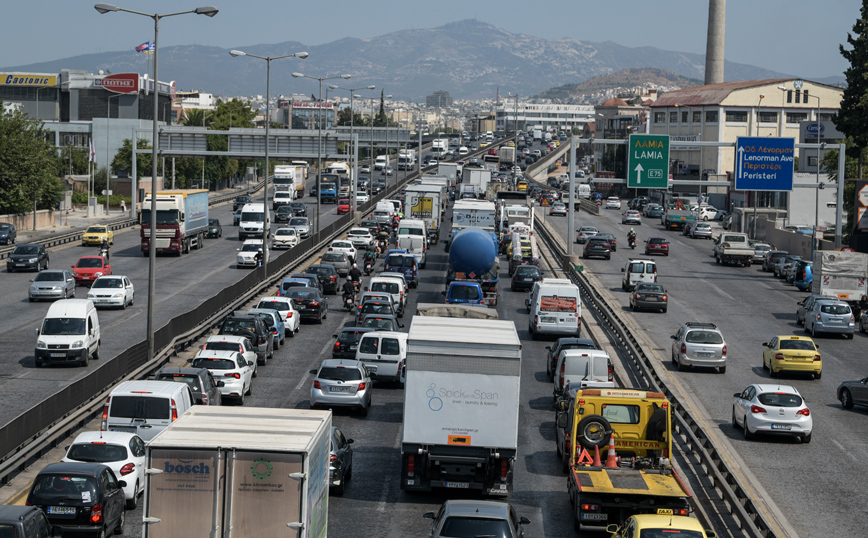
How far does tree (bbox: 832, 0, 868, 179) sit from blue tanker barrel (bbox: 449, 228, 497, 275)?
3532 cm

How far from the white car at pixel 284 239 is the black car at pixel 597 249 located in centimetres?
1844

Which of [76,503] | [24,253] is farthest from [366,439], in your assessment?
[24,253]

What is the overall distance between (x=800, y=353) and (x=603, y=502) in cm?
2013

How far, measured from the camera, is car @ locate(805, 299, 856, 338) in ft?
149

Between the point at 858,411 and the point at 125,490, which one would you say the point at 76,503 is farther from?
the point at 858,411

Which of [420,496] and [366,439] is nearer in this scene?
[420,496]

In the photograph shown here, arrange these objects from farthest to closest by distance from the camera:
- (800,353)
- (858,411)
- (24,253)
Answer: (24,253) < (800,353) < (858,411)

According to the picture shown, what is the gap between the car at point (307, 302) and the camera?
44.3 meters

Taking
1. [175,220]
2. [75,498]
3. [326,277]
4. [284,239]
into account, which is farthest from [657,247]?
[75,498]

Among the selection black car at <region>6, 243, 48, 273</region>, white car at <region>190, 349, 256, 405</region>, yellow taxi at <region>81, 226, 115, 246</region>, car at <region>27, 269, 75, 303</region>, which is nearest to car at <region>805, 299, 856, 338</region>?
white car at <region>190, 349, 256, 405</region>

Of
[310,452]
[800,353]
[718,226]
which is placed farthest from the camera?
[718,226]

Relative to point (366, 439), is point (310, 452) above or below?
above

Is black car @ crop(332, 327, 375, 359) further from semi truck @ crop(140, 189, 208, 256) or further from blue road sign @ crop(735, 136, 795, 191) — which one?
blue road sign @ crop(735, 136, 795, 191)

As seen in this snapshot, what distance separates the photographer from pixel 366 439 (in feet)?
87.1
